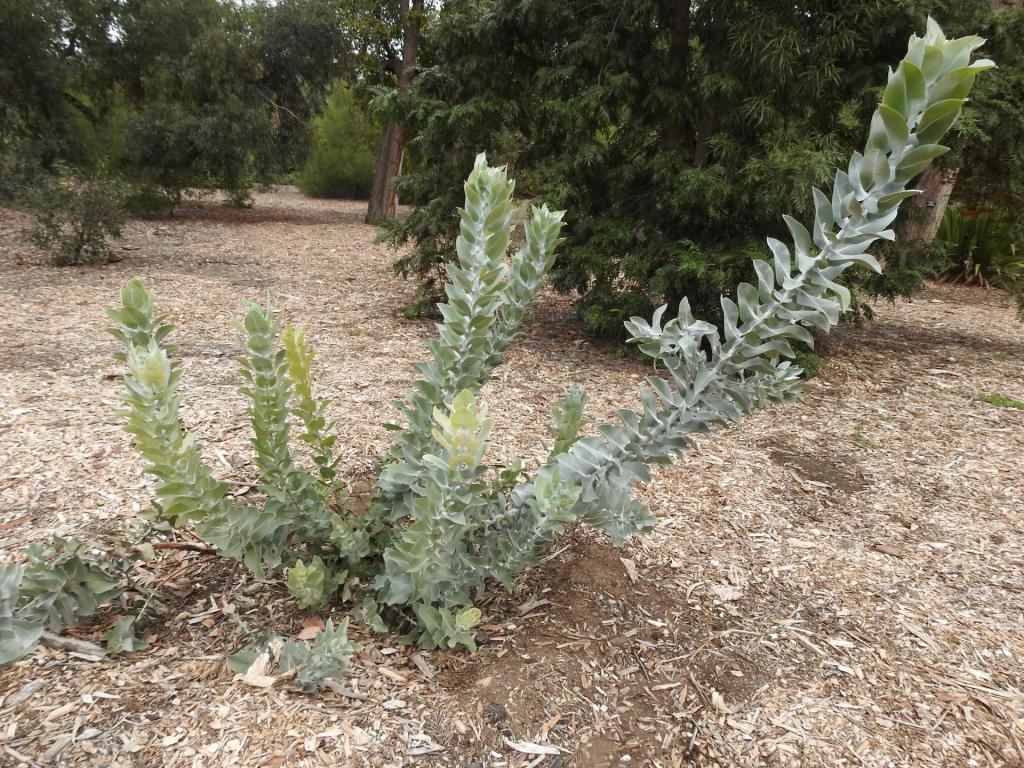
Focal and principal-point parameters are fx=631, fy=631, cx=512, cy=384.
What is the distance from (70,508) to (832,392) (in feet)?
14.7

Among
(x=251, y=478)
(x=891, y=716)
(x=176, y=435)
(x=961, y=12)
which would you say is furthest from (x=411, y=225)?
(x=891, y=716)

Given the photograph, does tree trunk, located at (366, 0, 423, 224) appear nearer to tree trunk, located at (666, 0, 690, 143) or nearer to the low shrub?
tree trunk, located at (666, 0, 690, 143)

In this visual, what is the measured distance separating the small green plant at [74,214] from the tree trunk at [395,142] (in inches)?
143

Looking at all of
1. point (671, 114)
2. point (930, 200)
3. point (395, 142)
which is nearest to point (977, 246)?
point (930, 200)

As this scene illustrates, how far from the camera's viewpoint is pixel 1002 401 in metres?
4.32

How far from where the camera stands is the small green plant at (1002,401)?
14.0 feet

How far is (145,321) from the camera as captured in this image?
1.48m

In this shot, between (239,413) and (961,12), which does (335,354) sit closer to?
(239,413)

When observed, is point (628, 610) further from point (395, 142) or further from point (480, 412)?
point (395, 142)

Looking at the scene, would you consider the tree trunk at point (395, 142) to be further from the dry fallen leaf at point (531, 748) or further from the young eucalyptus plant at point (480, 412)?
the dry fallen leaf at point (531, 748)

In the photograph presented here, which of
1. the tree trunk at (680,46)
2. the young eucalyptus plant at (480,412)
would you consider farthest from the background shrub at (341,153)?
the young eucalyptus plant at (480,412)

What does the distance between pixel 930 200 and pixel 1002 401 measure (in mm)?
2755

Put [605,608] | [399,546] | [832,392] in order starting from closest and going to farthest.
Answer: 1. [399,546]
2. [605,608]
3. [832,392]

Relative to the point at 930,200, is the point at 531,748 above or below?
below
